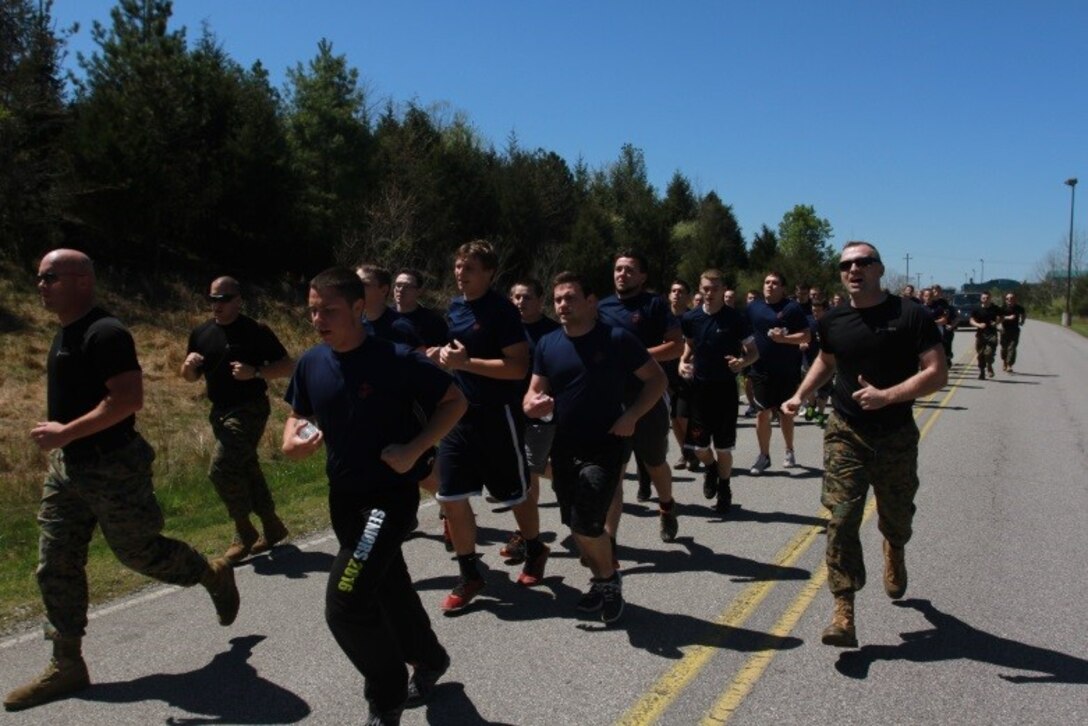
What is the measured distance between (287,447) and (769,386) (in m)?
7.12

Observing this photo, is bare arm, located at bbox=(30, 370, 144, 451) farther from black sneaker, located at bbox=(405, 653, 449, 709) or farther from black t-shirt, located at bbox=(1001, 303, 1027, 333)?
black t-shirt, located at bbox=(1001, 303, 1027, 333)

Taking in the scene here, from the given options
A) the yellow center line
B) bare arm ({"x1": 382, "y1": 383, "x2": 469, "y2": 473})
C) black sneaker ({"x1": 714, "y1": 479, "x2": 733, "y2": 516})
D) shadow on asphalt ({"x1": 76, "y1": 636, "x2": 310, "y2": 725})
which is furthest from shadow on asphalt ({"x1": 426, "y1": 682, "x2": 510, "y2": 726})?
black sneaker ({"x1": 714, "y1": 479, "x2": 733, "y2": 516})

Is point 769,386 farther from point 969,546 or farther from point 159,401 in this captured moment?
point 159,401

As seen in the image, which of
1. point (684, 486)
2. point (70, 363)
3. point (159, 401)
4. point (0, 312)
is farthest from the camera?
point (0, 312)

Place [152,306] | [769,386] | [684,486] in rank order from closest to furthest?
[684,486] < [769,386] < [152,306]

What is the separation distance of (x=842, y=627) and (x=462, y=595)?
2.20m

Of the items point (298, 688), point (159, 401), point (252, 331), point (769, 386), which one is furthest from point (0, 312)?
point (298, 688)

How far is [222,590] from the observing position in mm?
4891

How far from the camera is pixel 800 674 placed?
4.27 meters

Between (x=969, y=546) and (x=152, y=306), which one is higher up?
(x=152, y=306)

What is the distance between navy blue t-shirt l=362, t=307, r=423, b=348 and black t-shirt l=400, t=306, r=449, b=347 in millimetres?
47

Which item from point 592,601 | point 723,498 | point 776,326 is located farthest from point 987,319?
point 592,601

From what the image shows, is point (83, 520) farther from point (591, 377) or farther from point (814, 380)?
point (814, 380)

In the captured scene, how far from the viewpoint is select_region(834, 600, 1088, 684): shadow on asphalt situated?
4258mm
